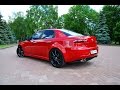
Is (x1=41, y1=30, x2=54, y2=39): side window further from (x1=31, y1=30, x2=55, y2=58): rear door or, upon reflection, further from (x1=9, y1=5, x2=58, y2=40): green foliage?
(x1=9, y1=5, x2=58, y2=40): green foliage

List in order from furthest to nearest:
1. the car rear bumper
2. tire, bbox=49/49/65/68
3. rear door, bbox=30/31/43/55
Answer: rear door, bbox=30/31/43/55
tire, bbox=49/49/65/68
the car rear bumper

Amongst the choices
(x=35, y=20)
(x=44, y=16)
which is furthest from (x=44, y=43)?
(x=44, y=16)

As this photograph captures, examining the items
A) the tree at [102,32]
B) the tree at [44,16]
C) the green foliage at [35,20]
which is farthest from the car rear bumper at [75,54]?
the tree at [44,16]

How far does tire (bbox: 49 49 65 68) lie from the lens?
7.43m

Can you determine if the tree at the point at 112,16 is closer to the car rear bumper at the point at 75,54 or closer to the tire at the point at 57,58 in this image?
the tire at the point at 57,58

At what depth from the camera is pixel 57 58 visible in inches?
301

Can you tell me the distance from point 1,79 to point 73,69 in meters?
2.59

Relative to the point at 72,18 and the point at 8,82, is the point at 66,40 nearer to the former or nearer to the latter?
the point at 8,82

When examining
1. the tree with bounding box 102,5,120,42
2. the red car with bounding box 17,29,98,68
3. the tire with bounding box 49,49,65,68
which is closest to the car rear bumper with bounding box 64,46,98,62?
the red car with bounding box 17,29,98,68

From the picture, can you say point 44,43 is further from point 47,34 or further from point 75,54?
point 75,54

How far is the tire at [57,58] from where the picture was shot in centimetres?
743

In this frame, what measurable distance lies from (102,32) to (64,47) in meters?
34.8

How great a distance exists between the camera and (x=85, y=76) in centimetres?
616

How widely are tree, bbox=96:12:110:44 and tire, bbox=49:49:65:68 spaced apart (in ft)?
110
